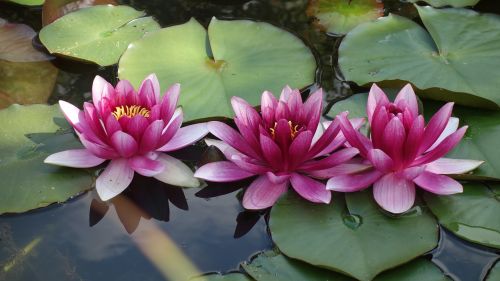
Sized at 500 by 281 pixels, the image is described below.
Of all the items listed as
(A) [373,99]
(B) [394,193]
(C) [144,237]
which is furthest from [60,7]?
(B) [394,193]

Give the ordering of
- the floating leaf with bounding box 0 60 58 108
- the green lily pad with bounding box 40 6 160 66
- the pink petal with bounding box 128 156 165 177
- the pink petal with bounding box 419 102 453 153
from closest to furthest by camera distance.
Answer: the pink petal with bounding box 419 102 453 153
the pink petal with bounding box 128 156 165 177
the floating leaf with bounding box 0 60 58 108
the green lily pad with bounding box 40 6 160 66

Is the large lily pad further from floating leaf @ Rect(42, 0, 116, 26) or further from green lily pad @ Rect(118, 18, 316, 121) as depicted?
floating leaf @ Rect(42, 0, 116, 26)

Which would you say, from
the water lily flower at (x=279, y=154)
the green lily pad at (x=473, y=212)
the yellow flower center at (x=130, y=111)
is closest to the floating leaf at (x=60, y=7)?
the yellow flower center at (x=130, y=111)

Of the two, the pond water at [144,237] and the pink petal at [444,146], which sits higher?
the pink petal at [444,146]

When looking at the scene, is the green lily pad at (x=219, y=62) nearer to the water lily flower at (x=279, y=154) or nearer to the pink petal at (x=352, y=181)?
the water lily flower at (x=279, y=154)

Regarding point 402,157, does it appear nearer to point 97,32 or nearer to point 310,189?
point 310,189

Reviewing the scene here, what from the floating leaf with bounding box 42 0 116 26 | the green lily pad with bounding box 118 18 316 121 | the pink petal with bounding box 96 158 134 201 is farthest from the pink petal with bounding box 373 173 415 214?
the floating leaf with bounding box 42 0 116 26
